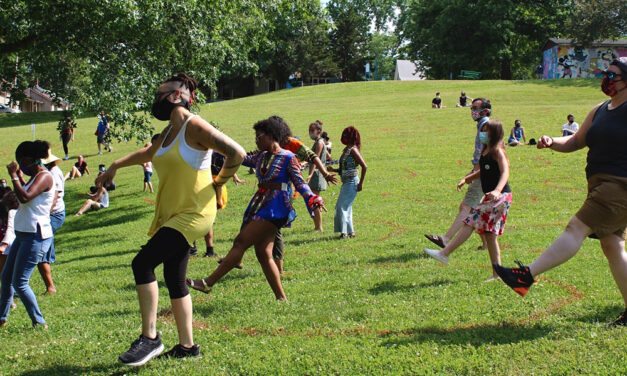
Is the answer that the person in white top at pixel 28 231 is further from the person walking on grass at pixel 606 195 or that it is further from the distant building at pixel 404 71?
the distant building at pixel 404 71

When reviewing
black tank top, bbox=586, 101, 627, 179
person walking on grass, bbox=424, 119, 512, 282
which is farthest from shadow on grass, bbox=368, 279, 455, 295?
black tank top, bbox=586, 101, 627, 179

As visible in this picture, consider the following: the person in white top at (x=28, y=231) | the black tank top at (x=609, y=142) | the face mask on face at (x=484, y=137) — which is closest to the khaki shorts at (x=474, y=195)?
the face mask on face at (x=484, y=137)

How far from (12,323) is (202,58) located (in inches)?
410

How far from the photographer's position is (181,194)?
13.6 ft

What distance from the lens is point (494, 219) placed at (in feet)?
20.8

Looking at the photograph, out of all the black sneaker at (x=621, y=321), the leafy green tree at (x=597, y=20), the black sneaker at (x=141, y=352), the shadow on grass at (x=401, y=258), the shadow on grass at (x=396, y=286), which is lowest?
the shadow on grass at (x=401, y=258)

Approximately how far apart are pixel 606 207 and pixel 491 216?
1.99 metres

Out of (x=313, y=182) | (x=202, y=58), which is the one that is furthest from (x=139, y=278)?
(x=202, y=58)

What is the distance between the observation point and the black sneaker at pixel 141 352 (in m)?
4.11

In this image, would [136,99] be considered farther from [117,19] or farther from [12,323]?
[12,323]

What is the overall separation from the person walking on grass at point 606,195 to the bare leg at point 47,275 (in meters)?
6.07

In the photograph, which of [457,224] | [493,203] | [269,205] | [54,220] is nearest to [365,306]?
[269,205]

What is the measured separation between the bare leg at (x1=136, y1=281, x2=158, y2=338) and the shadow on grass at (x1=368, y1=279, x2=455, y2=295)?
9.27 ft

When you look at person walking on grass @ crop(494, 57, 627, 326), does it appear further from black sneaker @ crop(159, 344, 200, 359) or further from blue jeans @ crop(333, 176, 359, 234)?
blue jeans @ crop(333, 176, 359, 234)
